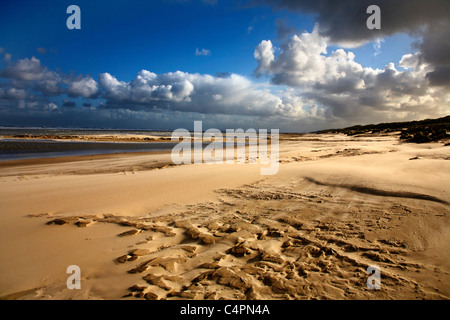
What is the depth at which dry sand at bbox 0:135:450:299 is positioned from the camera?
2.39 meters

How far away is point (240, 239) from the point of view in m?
3.35

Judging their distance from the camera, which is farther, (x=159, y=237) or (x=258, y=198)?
(x=258, y=198)

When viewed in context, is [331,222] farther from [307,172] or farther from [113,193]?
[113,193]

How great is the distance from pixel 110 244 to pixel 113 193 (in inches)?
105

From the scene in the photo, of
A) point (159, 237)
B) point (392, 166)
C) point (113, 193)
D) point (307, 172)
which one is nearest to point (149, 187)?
point (113, 193)

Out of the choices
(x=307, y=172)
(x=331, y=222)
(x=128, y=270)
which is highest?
(x=307, y=172)

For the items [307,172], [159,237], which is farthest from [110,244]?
[307,172]

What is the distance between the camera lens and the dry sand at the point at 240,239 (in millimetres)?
2387

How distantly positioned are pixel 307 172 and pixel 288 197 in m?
1.87

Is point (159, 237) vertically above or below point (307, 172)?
below

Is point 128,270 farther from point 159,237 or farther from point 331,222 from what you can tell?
point 331,222

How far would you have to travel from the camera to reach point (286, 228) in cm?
360
